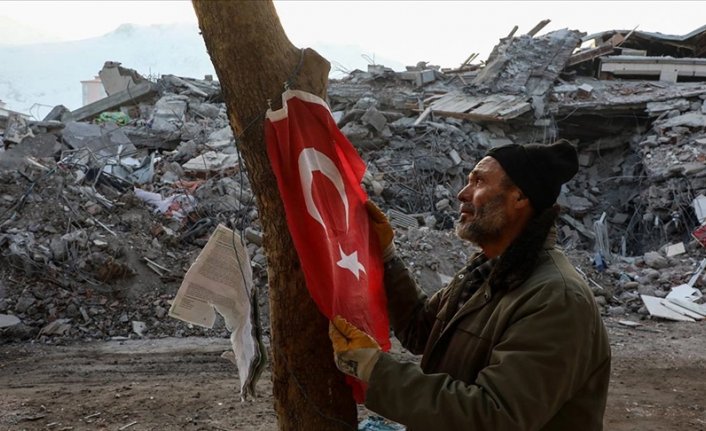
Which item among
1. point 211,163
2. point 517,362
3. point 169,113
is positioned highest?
point 169,113

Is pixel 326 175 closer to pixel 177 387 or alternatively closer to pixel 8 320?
pixel 177 387

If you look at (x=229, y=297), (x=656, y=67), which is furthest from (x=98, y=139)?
(x=656, y=67)

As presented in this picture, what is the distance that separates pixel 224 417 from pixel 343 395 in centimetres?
243

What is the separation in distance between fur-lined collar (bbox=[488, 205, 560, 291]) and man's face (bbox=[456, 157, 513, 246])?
98 mm

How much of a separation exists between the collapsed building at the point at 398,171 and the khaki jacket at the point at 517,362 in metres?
4.68

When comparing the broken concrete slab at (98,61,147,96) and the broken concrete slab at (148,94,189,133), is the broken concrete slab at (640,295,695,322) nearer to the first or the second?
the broken concrete slab at (148,94,189,133)

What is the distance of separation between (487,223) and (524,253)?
7.2 inches

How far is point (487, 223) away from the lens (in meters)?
2.11

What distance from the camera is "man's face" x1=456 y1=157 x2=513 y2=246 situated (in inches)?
82.4

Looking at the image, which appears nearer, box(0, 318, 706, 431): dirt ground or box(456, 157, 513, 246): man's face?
box(456, 157, 513, 246): man's face

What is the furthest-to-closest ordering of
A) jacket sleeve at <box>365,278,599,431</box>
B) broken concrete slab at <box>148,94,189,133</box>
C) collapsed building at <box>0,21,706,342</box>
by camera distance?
broken concrete slab at <box>148,94,189,133</box> < collapsed building at <box>0,21,706,342</box> < jacket sleeve at <box>365,278,599,431</box>

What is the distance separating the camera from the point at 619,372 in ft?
19.4

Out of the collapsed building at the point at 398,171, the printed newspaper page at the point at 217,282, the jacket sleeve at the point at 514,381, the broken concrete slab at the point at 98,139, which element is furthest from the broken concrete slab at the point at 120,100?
the jacket sleeve at the point at 514,381

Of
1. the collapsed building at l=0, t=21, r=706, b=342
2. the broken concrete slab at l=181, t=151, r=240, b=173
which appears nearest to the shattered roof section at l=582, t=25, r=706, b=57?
the collapsed building at l=0, t=21, r=706, b=342
